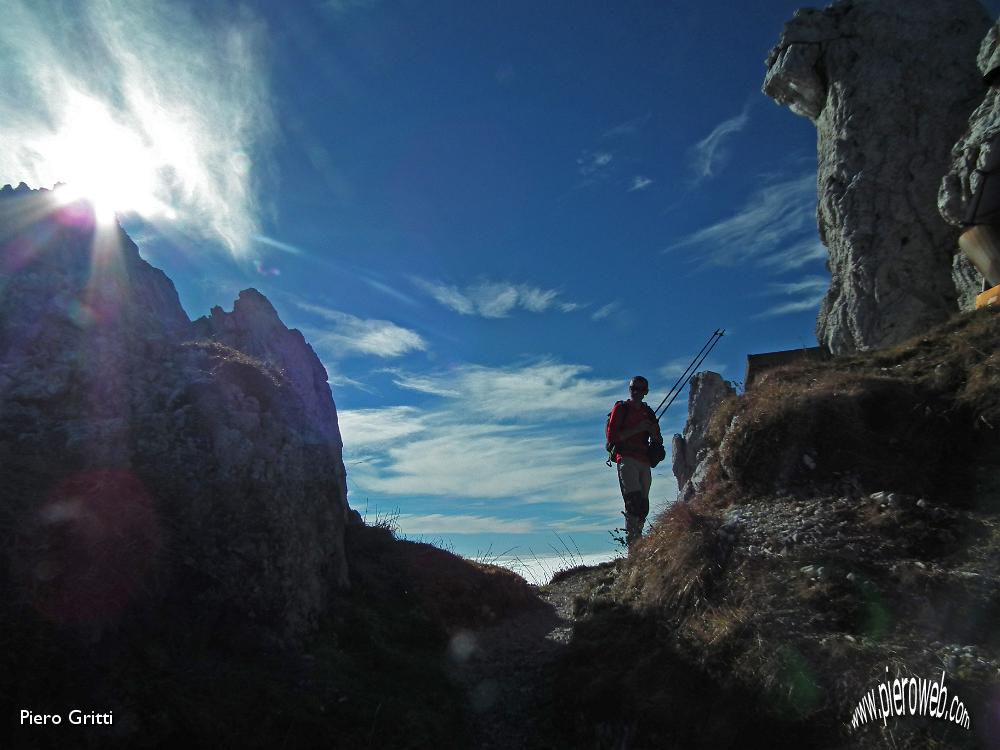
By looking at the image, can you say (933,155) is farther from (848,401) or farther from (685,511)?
(685,511)

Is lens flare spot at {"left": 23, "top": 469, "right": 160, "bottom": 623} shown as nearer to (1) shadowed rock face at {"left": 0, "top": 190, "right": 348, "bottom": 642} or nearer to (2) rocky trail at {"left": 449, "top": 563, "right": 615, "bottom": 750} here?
(1) shadowed rock face at {"left": 0, "top": 190, "right": 348, "bottom": 642}

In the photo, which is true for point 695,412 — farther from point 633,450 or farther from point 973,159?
point 633,450

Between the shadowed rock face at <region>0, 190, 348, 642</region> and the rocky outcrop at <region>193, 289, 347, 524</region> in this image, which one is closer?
the shadowed rock face at <region>0, 190, 348, 642</region>

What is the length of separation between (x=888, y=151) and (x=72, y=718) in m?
24.6

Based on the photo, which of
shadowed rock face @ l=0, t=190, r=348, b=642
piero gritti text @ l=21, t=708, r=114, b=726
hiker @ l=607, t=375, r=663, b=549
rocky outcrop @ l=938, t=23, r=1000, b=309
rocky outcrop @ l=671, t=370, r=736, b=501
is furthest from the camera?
rocky outcrop @ l=671, t=370, r=736, b=501

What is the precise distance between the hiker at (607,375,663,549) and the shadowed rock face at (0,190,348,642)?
567 centimetres

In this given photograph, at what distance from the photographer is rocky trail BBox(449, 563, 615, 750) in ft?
22.6

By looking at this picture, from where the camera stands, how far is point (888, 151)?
20172mm

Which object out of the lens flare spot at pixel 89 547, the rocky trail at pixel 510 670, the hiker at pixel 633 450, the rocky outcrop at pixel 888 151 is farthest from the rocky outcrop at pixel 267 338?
the rocky outcrop at pixel 888 151

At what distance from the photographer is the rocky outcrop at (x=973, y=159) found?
46.4 feet

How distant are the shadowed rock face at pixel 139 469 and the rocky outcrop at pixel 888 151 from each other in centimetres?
1865

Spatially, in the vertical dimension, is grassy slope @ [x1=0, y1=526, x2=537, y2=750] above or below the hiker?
below

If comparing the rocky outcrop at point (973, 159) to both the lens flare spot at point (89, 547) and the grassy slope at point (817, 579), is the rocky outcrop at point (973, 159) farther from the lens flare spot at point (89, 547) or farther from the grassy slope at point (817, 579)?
the lens flare spot at point (89, 547)

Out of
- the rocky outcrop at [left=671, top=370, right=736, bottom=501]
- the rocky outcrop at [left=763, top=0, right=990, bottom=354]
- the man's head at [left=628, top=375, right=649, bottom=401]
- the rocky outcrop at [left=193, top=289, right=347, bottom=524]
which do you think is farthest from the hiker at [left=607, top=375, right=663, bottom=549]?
the rocky outcrop at [left=671, top=370, right=736, bottom=501]
